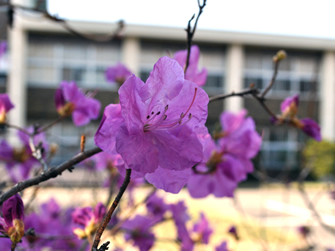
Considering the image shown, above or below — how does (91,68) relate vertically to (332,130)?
above

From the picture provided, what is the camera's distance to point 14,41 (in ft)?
32.2

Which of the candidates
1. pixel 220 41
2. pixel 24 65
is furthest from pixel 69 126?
pixel 220 41

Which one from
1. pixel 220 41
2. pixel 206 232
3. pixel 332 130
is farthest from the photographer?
pixel 332 130

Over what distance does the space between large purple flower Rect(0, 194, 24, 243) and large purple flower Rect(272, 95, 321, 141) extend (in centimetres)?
54

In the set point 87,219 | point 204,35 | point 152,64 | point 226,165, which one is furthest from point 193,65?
point 204,35

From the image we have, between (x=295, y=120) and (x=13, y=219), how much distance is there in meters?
0.58

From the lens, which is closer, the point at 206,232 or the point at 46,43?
the point at 206,232

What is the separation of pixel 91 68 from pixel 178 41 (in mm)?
2919

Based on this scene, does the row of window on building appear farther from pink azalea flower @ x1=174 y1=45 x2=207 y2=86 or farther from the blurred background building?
pink azalea flower @ x1=174 y1=45 x2=207 y2=86

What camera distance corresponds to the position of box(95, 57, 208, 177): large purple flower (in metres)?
0.39

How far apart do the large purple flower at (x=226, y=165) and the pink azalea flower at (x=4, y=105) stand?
43 centimetres

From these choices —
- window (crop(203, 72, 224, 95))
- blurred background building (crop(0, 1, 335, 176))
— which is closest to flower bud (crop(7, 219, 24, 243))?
blurred background building (crop(0, 1, 335, 176))

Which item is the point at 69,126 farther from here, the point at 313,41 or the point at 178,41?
the point at 313,41

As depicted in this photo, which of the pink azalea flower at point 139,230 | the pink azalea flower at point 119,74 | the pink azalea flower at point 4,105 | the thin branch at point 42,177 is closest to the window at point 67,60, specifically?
the pink azalea flower at point 119,74
